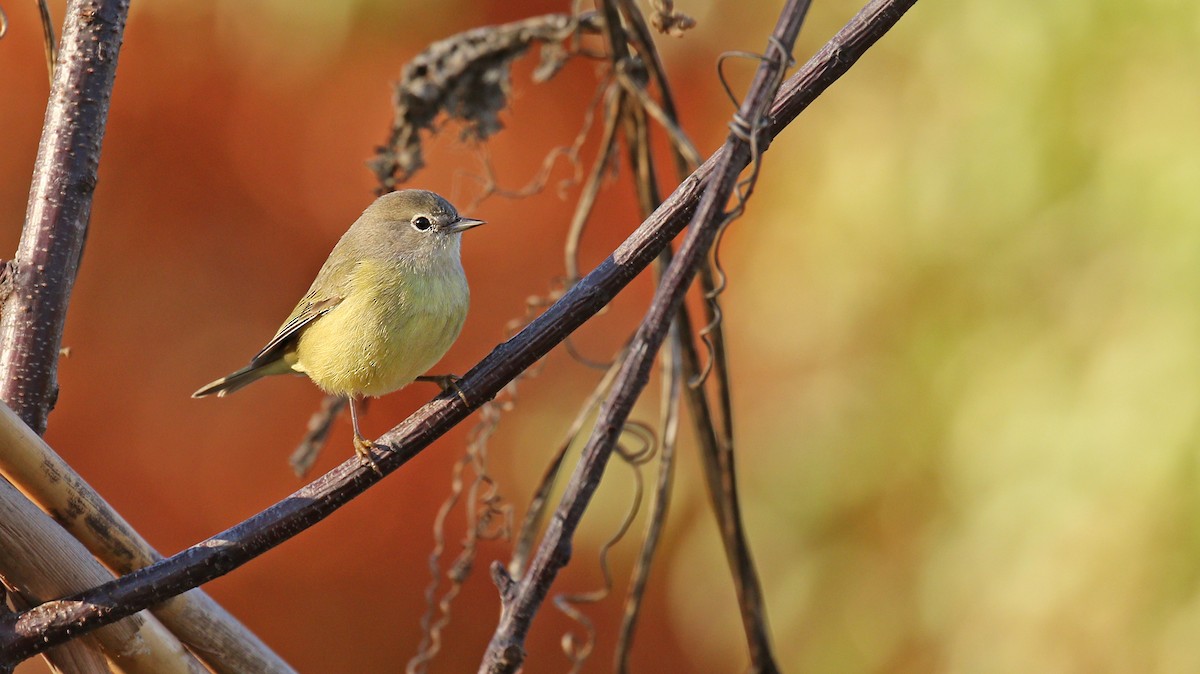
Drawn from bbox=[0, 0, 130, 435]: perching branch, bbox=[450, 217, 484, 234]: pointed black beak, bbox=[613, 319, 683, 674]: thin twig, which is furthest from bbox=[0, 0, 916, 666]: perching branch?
bbox=[450, 217, 484, 234]: pointed black beak

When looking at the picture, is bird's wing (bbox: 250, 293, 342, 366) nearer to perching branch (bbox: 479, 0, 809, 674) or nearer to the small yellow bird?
the small yellow bird

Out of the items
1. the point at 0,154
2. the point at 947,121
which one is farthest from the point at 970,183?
the point at 0,154

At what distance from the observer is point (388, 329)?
2.01m

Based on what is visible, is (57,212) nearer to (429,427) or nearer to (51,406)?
(51,406)

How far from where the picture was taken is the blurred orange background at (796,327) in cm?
Result: 245

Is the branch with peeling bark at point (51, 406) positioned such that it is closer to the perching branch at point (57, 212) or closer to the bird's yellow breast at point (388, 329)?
the perching branch at point (57, 212)

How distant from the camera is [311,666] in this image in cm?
336

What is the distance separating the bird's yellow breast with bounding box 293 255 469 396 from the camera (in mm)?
1991

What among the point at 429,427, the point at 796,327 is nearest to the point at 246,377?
the point at 429,427

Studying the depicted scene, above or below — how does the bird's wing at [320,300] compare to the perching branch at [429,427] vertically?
above

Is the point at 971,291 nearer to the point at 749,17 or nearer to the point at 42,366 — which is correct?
the point at 749,17

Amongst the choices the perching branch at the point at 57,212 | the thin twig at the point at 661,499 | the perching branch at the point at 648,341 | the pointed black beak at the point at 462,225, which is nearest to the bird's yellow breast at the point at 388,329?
the pointed black beak at the point at 462,225

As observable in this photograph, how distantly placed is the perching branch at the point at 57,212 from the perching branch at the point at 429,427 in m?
0.35

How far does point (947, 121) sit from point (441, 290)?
1.52 m
